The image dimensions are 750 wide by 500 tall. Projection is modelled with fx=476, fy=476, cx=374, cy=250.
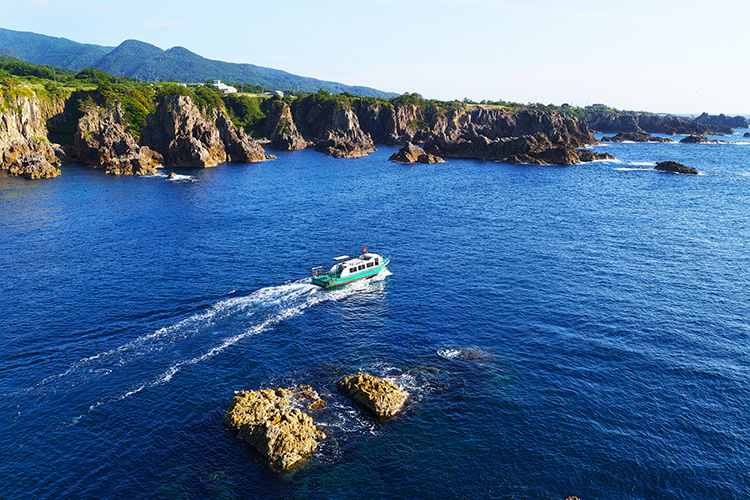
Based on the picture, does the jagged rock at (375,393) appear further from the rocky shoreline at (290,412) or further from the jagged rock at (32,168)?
the jagged rock at (32,168)

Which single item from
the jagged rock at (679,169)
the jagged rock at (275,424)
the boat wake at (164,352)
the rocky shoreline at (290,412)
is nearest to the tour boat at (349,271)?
the boat wake at (164,352)

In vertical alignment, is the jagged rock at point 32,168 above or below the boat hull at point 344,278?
above

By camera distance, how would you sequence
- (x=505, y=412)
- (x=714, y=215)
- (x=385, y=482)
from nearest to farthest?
Answer: (x=385, y=482) < (x=505, y=412) < (x=714, y=215)

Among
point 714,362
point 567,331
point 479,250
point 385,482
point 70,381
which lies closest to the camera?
point 385,482

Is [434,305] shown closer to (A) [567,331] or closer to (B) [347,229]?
(A) [567,331]

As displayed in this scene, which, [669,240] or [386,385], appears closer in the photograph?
[386,385]

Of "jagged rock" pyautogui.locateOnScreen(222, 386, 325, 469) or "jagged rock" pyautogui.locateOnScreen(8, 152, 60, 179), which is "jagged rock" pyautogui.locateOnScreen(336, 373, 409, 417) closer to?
"jagged rock" pyautogui.locateOnScreen(222, 386, 325, 469)

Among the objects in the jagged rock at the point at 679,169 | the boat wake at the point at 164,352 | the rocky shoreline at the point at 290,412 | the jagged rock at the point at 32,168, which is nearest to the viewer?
the rocky shoreline at the point at 290,412

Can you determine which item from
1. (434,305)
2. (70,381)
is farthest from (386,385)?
(70,381)
